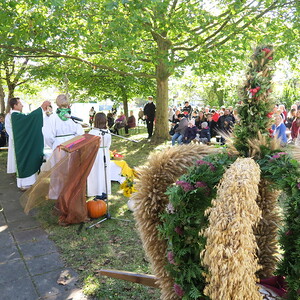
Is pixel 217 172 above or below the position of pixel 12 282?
above

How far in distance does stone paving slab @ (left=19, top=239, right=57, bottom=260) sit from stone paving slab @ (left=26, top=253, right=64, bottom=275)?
0.11 metres

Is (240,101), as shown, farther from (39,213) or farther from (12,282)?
(39,213)

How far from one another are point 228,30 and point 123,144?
7293 millimetres

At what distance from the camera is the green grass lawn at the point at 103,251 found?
336cm

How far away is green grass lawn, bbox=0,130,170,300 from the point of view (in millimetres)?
3361

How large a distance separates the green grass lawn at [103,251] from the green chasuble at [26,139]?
1.53m

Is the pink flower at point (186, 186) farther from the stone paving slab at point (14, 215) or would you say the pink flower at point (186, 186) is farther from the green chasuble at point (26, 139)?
the green chasuble at point (26, 139)

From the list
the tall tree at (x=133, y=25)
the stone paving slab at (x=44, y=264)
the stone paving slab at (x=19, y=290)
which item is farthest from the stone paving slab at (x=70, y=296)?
the tall tree at (x=133, y=25)

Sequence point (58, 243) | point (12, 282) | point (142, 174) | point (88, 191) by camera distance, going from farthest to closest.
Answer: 1. point (88, 191)
2. point (58, 243)
3. point (12, 282)
4. point (142, 174)

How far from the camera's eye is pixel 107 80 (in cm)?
1909

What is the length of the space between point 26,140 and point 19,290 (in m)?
4.36

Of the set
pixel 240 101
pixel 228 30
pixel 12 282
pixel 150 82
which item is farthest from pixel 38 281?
pixel 150 82

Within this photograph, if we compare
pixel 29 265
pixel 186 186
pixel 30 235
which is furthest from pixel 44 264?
pixel 186 186

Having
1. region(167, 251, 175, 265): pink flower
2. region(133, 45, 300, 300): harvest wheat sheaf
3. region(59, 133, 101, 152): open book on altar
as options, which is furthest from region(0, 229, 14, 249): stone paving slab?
region(167, 251, 175, 265): pink flower
